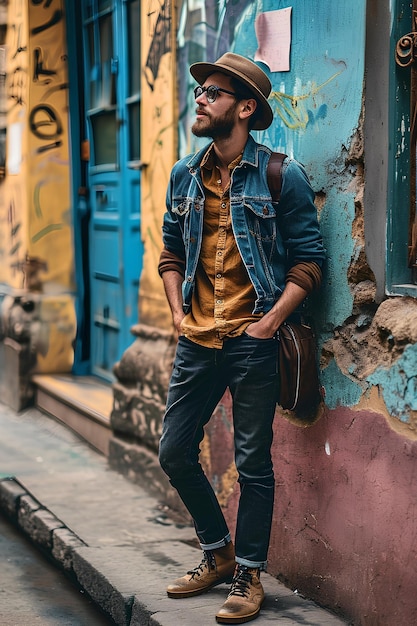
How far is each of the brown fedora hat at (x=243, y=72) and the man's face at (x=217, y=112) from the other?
40 mm

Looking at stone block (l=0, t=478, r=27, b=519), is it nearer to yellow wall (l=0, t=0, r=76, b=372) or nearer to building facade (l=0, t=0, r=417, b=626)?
building facade (l=0, t=0, r=417, b=626)

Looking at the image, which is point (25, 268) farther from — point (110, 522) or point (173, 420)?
point (173, 420)

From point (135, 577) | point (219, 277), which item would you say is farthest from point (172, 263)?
point (135, 577)

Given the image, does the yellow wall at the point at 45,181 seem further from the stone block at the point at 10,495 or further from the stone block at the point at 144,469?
the stone block at the point at 10,495

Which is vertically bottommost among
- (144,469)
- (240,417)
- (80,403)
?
(144,469)

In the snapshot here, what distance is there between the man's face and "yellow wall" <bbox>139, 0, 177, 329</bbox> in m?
1.75

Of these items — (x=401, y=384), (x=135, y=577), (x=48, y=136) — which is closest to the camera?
(x=401, y=384)

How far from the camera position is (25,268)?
8.79 metres

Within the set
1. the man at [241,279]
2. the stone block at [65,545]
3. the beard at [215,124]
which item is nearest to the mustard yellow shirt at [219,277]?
the man at [241,279]

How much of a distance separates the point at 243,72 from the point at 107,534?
97.5 inches

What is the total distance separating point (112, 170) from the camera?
7938mm

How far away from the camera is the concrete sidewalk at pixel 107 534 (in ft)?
14.3

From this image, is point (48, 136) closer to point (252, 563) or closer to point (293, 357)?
point (293, 357)

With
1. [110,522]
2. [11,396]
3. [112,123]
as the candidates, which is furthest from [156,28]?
[11,396]
